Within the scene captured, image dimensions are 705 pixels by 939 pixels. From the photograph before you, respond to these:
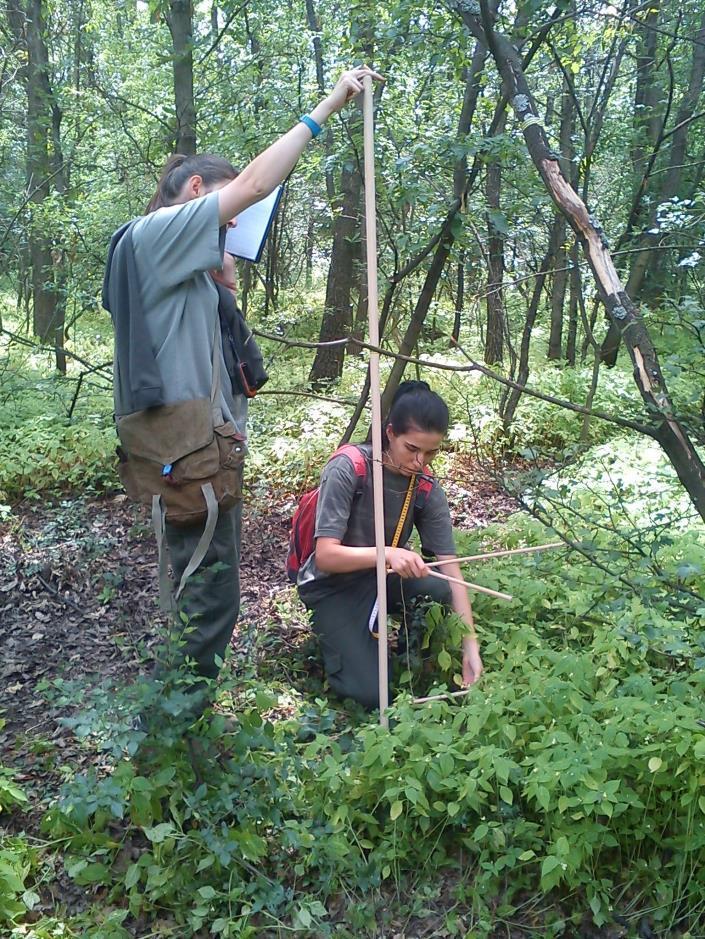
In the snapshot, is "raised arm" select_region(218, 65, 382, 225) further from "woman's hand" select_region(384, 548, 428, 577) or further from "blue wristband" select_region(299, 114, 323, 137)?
"woman's hand" select_region(384, 548, 428, 577)

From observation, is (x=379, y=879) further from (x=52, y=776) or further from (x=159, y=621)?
(x=159, y=621)

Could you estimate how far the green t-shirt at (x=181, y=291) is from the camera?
2.37 meters

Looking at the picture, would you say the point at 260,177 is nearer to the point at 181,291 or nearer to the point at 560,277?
the point at 181,291

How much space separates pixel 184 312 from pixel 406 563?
1248mm

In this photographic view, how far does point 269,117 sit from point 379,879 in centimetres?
791

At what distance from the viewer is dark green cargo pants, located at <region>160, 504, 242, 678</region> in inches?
110

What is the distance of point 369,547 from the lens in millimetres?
3521

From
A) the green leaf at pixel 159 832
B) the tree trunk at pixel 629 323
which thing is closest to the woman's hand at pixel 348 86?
the tree trunk at pixel 629 323

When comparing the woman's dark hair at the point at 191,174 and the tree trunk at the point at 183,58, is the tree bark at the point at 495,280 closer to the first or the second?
the tree trunk at the point at 183,58

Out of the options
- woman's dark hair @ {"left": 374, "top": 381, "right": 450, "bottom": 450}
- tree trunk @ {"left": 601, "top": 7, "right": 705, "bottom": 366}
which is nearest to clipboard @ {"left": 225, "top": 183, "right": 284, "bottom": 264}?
woman's dark hair @ {"left": 374, "top": 381, "right": 450, "bottom": 450}

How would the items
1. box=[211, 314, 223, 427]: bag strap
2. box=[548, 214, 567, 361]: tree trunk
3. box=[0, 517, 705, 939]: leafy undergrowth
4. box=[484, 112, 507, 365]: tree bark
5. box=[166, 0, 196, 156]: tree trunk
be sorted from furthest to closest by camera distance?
box=[548, 214, 567, 361]: tree trunk, box=[484, 112, 507, 365]: tree bark, box=[166, 0, 196, 156]: tree trunk, box=[211, 314, 223, 427]: bag strap, box=[0, 517, 705, 939]: leafy undergrowth

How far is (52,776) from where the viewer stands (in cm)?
295

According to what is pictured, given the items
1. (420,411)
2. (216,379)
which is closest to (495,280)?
(420,411)

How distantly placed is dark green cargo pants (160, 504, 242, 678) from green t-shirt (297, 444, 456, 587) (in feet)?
1.92
